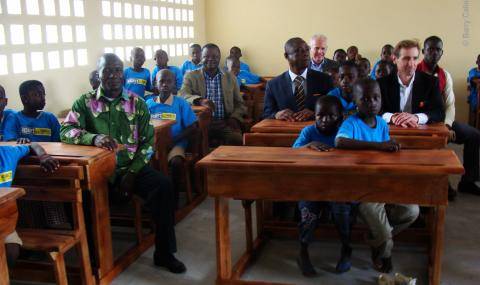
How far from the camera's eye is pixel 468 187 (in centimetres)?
421

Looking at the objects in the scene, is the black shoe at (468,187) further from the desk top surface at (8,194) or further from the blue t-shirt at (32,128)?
the desk top surface at (8,194)

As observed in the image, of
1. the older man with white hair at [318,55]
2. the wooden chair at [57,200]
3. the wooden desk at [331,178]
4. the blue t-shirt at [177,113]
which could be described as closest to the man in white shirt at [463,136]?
the older man with white hair at [318,55]

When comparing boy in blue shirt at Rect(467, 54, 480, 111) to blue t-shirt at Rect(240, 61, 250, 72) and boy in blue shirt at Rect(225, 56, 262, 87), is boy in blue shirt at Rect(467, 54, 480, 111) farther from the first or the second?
blue t-shirt at Rect(240, 61, 250, 72)

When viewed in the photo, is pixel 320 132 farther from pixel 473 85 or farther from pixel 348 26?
pixel 348 26

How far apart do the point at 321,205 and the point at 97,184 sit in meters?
1.22

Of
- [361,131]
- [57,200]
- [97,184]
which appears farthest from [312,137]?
[57,200]

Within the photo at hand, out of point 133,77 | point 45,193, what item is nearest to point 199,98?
point 133,77

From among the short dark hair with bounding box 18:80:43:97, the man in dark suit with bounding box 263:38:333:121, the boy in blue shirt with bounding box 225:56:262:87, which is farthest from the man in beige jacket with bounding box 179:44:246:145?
the boy in blue shirt with bounding box 225:56:262:87

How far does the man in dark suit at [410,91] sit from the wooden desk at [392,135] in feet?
0.68

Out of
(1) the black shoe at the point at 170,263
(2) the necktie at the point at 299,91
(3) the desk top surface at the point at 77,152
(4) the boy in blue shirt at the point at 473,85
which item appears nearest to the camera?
(3) the desk top surface at the point at 77,152

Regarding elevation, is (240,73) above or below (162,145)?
above

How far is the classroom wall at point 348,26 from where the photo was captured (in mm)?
7309

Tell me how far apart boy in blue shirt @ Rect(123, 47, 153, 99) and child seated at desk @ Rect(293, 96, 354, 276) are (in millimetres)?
3090

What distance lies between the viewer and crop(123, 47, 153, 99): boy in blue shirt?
17.9 ft
